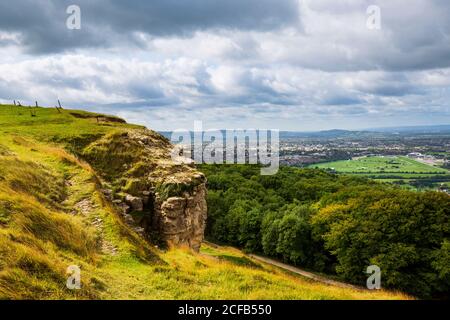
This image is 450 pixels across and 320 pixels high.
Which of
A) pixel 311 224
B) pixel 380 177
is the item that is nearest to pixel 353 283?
pixel 311 224

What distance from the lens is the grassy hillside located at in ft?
31.1

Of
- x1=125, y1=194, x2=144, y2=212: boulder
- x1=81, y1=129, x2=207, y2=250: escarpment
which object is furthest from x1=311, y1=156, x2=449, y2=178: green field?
x1=125, y1=194, x2=144, y2=212: boulder

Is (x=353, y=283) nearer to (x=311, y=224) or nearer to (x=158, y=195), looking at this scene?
(x=311, y=224)

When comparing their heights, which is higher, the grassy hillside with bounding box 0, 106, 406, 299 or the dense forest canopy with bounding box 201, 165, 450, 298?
the grassy hillside with bounding box 0, 106, 406, 299

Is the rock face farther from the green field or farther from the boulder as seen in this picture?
the green field

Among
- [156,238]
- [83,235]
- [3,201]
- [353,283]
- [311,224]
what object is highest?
[3,201]

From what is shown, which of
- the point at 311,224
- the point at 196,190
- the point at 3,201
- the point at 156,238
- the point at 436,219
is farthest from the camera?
the point at 311,224

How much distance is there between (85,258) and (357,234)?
129 feet

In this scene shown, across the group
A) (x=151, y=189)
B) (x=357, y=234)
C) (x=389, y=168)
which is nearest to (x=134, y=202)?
(x=151, y=189)

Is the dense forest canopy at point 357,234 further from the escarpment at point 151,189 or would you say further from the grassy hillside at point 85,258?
the grassy hillside at point 85,258

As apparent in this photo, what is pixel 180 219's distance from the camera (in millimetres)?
21562

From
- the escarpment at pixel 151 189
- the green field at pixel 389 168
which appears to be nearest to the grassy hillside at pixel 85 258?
the escarpment at pixel 151 189

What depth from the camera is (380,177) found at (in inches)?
6088
